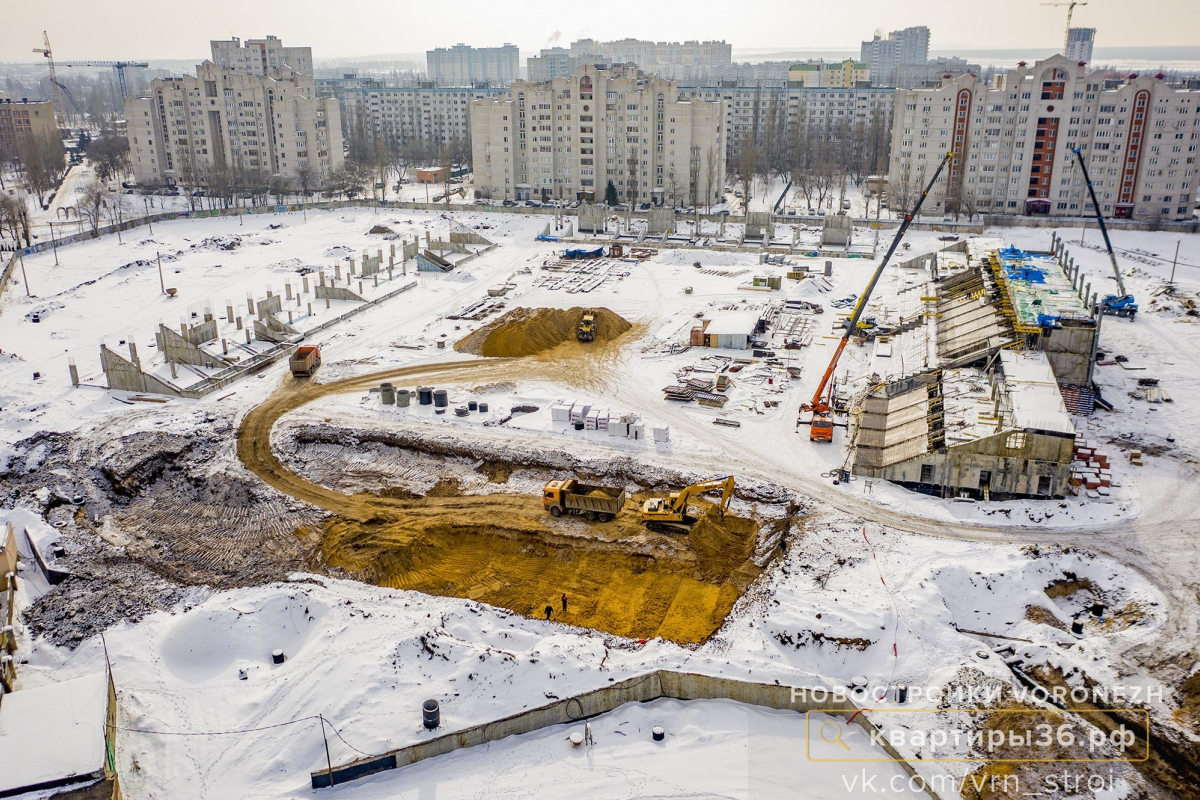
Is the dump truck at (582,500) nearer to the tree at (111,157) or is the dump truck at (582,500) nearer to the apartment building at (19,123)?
the tree at (111,157)

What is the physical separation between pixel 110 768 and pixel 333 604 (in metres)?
6.10

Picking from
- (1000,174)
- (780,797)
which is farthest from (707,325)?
(1000,174)

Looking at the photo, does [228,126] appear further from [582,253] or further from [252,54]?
[582,253]

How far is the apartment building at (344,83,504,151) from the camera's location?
116 metres

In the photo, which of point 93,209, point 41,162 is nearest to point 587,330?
point 93,209

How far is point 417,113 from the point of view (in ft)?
391

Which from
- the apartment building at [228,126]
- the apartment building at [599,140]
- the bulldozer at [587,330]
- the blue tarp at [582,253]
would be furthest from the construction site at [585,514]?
the apartment building at [228,126]

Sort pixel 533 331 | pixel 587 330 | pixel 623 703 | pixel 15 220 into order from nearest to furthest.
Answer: pixel 623 703, pixel 533 331, pixel 587 330, pixel 15 220

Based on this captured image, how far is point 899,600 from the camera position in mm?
20562

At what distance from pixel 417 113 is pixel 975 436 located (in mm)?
108328

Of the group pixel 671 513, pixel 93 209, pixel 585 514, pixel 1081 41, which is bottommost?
pixel 585 514

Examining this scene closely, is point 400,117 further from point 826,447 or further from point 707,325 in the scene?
point 826,447

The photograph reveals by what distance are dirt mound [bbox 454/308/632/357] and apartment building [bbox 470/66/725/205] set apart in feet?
117

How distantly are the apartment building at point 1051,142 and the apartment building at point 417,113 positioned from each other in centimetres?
6353
